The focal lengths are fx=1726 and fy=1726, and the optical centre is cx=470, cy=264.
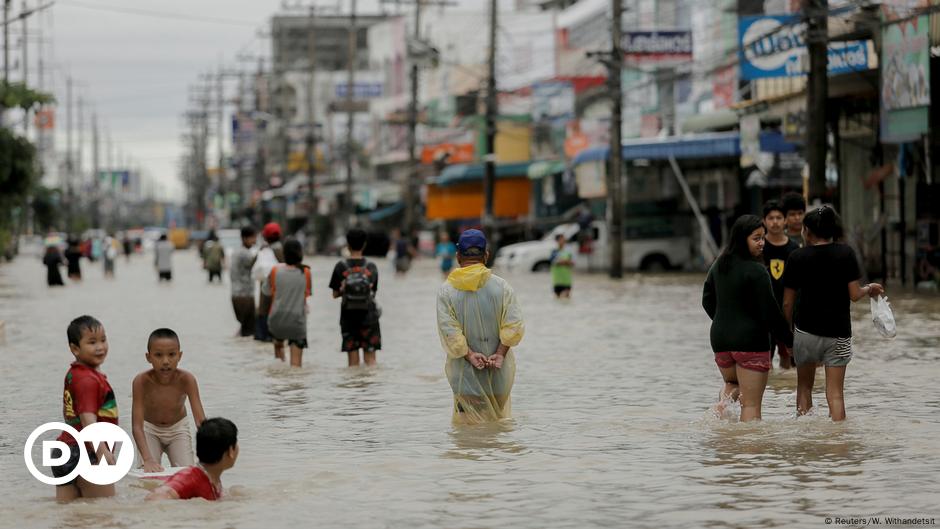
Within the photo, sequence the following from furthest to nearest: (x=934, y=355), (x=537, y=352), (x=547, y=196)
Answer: (x=547, y=196)
(x=537, y=352)
(x=934, y=355)

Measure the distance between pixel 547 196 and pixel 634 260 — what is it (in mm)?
12888

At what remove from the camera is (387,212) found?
88250 mm

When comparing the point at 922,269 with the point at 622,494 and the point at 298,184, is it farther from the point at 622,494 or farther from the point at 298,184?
the point at 298,184

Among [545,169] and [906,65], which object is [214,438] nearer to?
[906,65]

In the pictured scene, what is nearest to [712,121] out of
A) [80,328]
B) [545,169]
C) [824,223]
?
[545,169]

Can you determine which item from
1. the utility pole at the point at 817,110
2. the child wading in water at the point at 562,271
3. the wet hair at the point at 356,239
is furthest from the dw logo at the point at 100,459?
the child wading in water at the point at 562,271

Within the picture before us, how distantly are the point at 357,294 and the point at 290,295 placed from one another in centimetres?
101

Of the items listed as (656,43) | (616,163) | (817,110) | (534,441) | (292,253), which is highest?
(656,43)

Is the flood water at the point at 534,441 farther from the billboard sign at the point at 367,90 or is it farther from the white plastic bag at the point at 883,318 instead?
the billboard sign at the point at 367,90

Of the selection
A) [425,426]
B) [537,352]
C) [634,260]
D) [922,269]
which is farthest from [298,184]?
[425,426]

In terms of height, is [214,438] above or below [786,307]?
below

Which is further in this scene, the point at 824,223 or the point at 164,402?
the point at 824,223

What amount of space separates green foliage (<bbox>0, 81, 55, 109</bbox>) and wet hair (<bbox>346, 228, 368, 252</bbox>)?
27033 mm

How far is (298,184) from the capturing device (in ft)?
351
